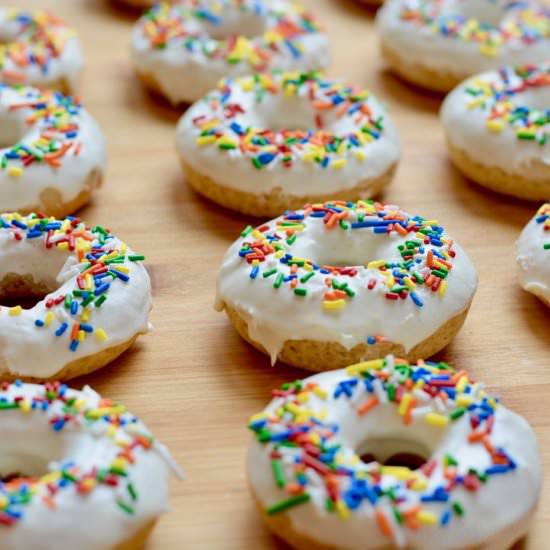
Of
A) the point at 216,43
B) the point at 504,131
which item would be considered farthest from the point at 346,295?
the point at 216,43

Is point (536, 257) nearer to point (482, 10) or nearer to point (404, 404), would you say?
point (404, 404)

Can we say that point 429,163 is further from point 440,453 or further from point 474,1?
point 440,453

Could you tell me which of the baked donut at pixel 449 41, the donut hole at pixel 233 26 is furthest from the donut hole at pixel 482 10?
the donut hole at pixel 233 26

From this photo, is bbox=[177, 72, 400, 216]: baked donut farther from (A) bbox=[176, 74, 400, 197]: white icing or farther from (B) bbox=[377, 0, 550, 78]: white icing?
(B) bbox=[377, 0, 550, 78]: white icing

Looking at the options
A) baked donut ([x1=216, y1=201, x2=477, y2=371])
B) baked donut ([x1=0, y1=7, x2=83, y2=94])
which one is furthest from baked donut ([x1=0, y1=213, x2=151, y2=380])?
baked donut ([x1=0, y1=7, x2=83, y2=94])

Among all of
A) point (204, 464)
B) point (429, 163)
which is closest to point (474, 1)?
point (429, 163)

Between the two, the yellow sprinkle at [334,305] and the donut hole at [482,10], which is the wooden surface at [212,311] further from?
the donut hole at [482,10]
